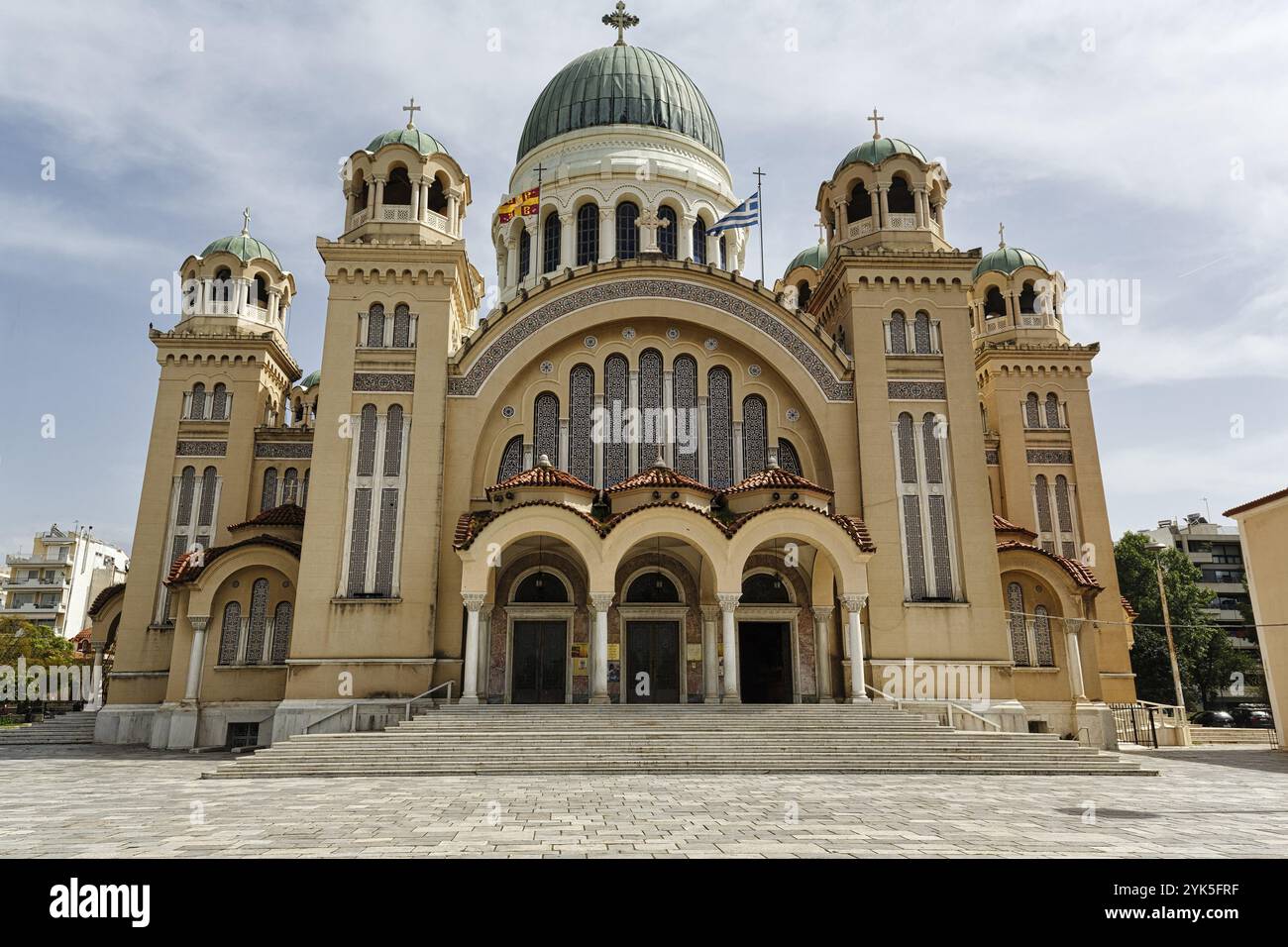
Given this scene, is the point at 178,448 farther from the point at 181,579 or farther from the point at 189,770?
the point at 189,770

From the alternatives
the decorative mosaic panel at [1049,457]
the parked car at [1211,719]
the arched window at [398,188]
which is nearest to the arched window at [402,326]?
the arched window at [398,188]

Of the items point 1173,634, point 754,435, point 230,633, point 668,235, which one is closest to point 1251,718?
point 1173,634

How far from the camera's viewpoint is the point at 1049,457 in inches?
1104

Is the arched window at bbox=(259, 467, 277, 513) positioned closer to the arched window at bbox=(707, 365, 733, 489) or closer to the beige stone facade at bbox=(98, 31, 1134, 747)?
the beige stone facade at bbox=(98, 31, 1134, 747)

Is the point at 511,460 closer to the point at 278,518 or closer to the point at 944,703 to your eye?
the point at 278,518

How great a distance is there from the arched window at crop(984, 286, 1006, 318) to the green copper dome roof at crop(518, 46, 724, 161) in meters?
11.1

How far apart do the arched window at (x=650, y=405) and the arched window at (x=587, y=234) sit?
6543 millimetres

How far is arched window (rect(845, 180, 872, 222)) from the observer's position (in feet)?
84.4

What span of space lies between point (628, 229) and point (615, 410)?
28.4 feet

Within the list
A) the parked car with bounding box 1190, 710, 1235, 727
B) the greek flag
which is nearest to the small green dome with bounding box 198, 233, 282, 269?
the greek flag

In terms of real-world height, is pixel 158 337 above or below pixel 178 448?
above

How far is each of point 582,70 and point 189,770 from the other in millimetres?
26832

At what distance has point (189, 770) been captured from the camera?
16.5 meters
